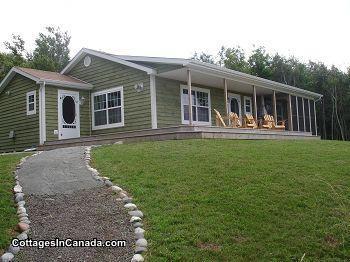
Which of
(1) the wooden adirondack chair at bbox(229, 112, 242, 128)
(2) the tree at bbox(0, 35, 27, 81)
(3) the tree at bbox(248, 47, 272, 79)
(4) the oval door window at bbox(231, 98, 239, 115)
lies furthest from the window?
(2) the tree at bbox(0, 35, 27, 81)

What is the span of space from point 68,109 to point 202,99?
6.12m

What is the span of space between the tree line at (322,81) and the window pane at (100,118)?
19.6 m

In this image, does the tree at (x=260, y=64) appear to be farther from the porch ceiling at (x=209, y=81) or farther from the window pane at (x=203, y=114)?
the window pane at (x=203, y=114)

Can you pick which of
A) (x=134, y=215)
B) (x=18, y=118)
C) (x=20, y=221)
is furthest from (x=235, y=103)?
(x=20, y=221)

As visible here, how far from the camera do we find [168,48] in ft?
177

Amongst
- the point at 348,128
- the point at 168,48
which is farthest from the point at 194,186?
the point at 168,48

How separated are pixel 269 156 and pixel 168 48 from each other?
1783 inches

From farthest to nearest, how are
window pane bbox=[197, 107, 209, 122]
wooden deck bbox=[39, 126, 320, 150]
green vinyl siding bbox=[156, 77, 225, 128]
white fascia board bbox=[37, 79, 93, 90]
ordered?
window pane bbox=[197, 107, 209, 122], white fascia board bbox=[37, 79, 93, 90], green vinyl siding bbox=[156, 77, 225, 128], wooden deck bbox=[39, 126, 320, 150]

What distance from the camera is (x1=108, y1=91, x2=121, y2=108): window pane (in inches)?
691

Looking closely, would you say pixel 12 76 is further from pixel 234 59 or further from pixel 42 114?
pixel 234 59

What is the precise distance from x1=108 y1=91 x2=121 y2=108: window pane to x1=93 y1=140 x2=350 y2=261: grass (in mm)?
7361

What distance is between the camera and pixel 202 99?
784 inches

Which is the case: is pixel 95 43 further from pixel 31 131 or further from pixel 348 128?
pixel 31 131

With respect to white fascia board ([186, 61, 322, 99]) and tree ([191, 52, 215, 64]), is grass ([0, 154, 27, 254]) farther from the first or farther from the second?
tree ([191, 52, 215, 64])
